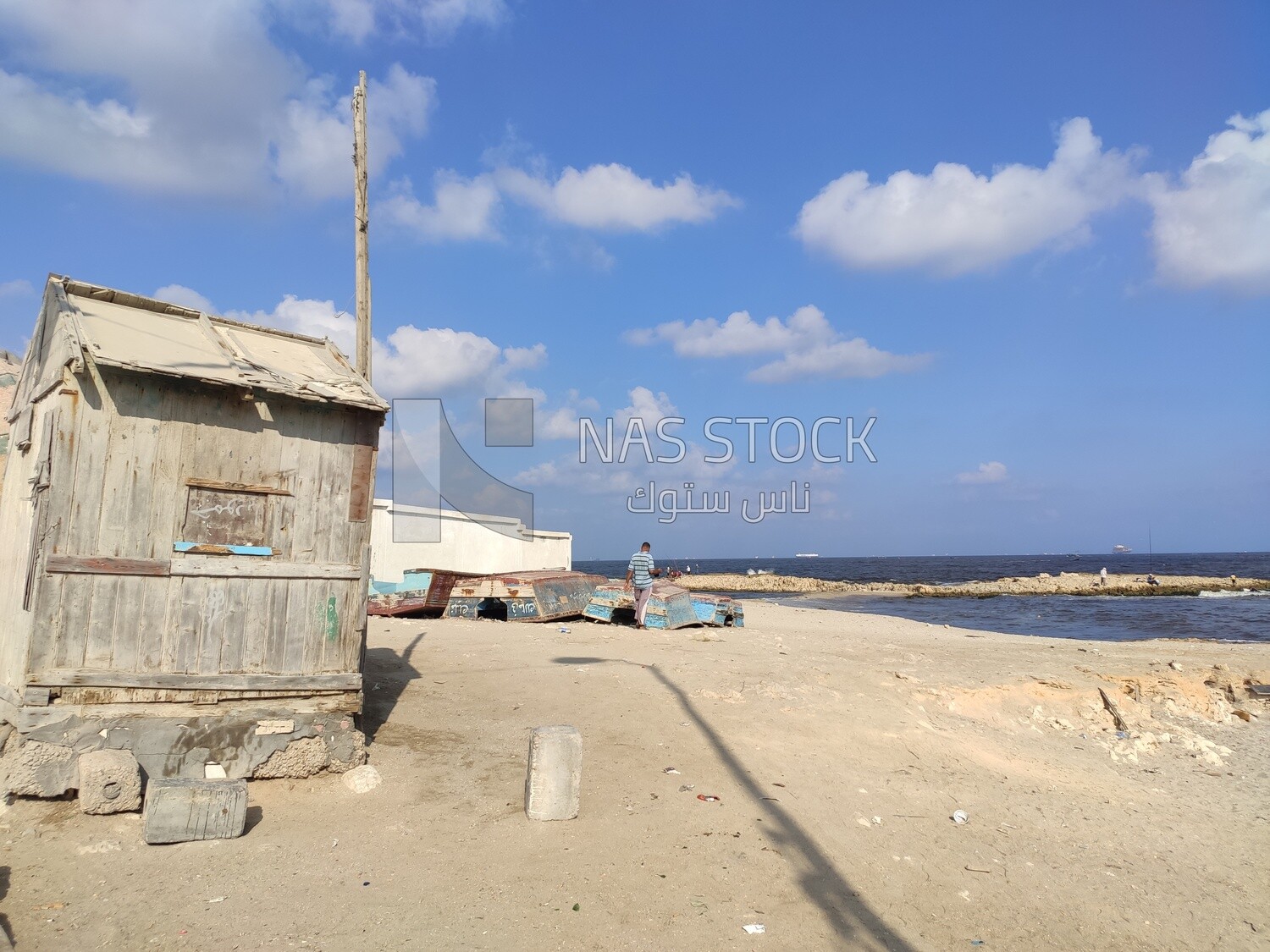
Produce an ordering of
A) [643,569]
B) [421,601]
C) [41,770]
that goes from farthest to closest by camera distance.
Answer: [421,601] < [643,569] < [41,770]

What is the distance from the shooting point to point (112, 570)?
5922mm

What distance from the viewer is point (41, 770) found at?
18.2 ft

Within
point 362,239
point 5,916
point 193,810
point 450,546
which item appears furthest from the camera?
point 450,546

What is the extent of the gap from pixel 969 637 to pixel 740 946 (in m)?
16.0

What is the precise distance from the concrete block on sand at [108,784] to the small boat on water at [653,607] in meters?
10.9

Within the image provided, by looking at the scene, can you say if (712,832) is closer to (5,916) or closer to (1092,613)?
(5,916)

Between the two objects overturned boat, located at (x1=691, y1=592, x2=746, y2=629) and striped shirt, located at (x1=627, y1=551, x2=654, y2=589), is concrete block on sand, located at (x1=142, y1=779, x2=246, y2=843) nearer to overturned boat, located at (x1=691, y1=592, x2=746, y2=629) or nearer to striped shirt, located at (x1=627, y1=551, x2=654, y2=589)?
striped shirt, located at (x1=627, y1=551, x2=654, y2=589)

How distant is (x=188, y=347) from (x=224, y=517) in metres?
1.49

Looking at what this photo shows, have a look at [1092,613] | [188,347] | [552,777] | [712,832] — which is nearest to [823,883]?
[712,832]

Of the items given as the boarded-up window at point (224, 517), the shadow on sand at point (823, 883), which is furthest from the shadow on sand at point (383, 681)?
the shadow on sand at point (823, 883)

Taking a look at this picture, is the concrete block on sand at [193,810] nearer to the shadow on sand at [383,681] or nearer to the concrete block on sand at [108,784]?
the concrete block on sand at [108,784]

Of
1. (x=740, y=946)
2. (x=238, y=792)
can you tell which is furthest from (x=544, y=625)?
(x=740, y=946)

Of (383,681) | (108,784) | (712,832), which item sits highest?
(383,681)

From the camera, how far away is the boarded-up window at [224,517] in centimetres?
626
